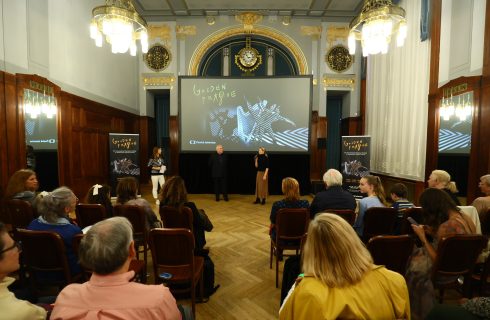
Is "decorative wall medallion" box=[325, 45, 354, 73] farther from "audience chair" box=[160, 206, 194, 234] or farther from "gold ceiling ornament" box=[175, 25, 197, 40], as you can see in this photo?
"audience chair" box=[160, 206, 194, 234]

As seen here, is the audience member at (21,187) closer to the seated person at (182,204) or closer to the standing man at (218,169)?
the seated person at (182,204)

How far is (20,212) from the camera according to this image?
2811mm

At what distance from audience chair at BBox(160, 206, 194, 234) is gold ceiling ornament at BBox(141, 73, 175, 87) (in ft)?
21.9

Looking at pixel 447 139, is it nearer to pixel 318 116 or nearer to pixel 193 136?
pixel 318 116

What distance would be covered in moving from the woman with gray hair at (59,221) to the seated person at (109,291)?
117cm

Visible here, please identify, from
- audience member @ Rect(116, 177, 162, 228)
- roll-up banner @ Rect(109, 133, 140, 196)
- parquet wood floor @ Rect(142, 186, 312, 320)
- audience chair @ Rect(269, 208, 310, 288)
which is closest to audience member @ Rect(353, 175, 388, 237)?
audience chair @ Rect(269, 208, 310, 288)

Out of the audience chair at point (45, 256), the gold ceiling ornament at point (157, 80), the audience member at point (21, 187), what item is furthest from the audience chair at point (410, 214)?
the gold ceiling ornament at point (157, 80)

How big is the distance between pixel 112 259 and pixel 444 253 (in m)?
2.12

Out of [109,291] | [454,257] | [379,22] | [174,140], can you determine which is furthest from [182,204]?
[174,140]

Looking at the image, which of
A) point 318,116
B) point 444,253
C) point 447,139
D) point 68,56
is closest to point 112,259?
point 444,253

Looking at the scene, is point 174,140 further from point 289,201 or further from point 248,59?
point 289,201

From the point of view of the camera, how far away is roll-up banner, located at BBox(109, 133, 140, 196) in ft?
22.0

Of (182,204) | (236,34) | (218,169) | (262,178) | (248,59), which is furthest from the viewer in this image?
(248,59)

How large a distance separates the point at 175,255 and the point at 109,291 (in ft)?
3.62
